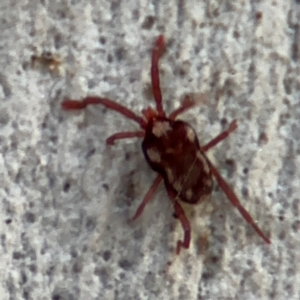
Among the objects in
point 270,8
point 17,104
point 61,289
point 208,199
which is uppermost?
point 270,8

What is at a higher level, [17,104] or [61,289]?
[17,104]

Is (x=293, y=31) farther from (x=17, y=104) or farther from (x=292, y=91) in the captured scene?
(x=17, y=104)

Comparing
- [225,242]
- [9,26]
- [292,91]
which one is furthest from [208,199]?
[9,26]

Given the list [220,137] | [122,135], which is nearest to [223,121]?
[220,137]

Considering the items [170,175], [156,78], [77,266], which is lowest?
[77,266]

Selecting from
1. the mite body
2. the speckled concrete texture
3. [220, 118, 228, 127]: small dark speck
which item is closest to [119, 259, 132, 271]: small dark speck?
the speckled concrete texture

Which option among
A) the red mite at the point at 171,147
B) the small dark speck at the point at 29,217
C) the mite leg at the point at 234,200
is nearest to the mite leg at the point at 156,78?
the red mite at the point at 171,147

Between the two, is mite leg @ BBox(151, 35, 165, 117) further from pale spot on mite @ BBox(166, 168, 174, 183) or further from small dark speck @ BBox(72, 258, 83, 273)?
small dark speck @ BBox(72, 258, 83, 273)

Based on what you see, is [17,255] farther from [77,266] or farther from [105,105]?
[105,105]
